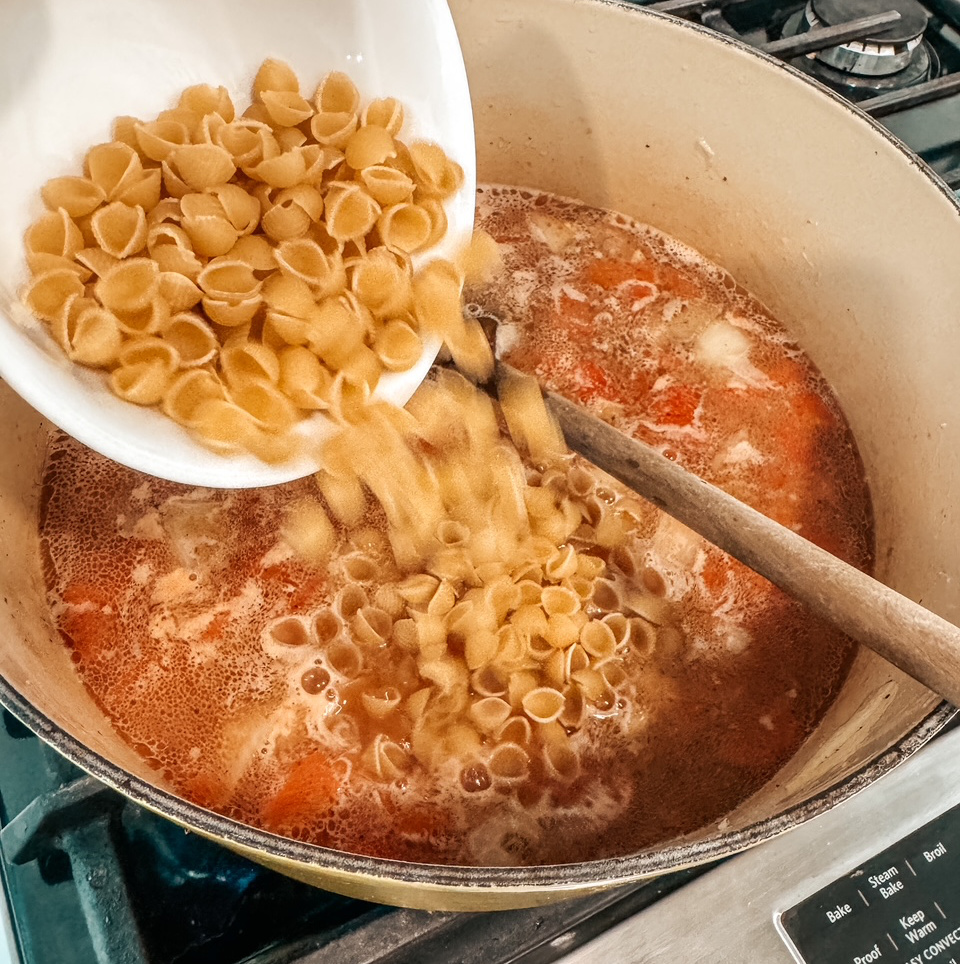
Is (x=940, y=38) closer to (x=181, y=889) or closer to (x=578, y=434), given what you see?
(x=578, y=434)

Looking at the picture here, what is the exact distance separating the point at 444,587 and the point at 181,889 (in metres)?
0.39

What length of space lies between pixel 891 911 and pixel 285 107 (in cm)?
103

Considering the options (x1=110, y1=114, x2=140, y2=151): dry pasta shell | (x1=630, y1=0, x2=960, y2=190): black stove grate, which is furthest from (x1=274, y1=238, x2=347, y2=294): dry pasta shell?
(x1=630, y1=0, x2=960, y2=190): black stove grate

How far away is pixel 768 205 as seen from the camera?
121cm

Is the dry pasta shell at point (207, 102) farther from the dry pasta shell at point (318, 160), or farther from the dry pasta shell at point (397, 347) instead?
the dry pasta shell at point (397, 347)

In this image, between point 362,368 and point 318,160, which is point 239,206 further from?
point 362,368

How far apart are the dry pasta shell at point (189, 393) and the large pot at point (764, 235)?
0.86 ft

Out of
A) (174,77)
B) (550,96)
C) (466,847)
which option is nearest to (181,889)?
(466,847)

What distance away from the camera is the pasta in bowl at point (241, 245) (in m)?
0.83

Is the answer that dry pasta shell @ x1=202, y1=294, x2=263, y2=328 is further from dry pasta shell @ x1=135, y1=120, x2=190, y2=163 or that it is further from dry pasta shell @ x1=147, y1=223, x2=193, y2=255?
dry pasta shell @ x1=135, y1=120, x2=190, y2=163

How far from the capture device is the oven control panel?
28.3 inches

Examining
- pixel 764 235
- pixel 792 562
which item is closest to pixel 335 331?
pixel 792 562

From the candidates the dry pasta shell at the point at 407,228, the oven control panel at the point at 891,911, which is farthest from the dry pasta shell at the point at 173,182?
the oven control panel at the point at 891,911

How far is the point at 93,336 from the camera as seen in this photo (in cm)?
81
